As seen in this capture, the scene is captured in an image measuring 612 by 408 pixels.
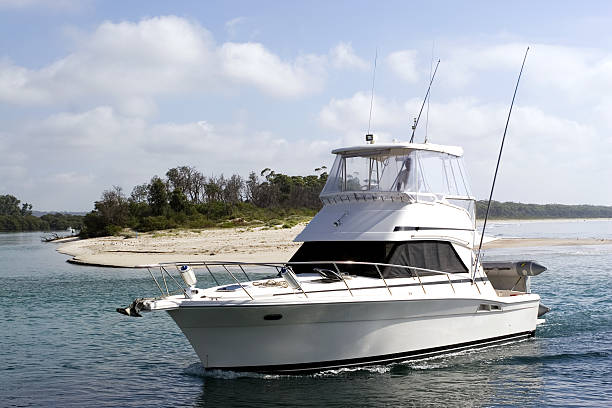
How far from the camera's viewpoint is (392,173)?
13453 mm

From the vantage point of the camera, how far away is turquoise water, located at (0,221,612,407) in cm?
1025

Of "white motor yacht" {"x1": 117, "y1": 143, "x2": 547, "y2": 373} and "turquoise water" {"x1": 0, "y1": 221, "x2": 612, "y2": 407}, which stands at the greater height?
"white motor yacht" {"x1": 117, "y1": 143, "x2": 547, "y2": 373}

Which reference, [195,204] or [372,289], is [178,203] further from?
[372,289]

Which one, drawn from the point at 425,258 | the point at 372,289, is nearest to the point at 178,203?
the point at 425,258

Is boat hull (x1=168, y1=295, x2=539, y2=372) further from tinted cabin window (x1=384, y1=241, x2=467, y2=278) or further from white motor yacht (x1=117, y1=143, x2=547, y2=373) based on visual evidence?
tinted cabin window (x1=384, y1=241, x2=467, y2=278)

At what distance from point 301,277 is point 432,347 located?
264 cm

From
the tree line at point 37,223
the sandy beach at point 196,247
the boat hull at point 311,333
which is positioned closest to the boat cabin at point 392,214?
the boat hull at point 311,333

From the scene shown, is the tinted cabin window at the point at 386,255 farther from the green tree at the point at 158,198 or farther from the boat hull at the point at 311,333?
the green tree at the point at 158,198

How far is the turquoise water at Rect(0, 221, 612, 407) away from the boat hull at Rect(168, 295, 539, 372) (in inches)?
10.3

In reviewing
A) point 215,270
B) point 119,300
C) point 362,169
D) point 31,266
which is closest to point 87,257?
point 31,266

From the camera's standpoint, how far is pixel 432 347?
11.9 meters

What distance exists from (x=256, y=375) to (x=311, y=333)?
112 cm

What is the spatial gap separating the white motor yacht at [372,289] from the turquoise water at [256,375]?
0.41 meters

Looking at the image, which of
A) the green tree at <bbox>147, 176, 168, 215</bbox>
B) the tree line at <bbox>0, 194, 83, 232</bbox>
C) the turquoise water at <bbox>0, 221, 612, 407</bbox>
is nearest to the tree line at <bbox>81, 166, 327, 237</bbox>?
the green tree at <bbox>147, 176, 168, 215</bbox>
